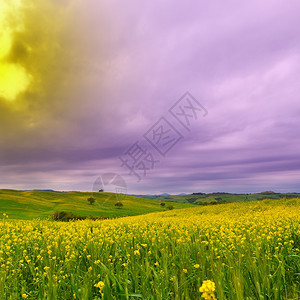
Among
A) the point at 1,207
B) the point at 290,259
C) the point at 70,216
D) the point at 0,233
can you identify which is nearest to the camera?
the point at 290,259

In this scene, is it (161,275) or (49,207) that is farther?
(49,207)

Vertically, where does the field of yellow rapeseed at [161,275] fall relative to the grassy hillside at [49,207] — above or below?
above

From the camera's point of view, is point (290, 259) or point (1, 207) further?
point (1, 207)

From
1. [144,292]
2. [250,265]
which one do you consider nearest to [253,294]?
[250,265]

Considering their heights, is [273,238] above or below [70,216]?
above

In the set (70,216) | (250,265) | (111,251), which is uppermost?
(250,265)

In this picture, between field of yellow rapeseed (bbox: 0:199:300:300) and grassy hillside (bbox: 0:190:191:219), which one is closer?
field of yellow rapeseed (bbox: 0:199:300:300)

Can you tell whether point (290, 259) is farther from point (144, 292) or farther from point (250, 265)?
point (144, 292)

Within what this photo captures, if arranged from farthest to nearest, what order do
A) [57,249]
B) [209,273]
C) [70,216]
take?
[70,216] → [57,249] → [209,273]

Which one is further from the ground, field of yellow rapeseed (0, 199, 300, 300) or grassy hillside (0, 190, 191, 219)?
field of yellow rapeseed (0, 199, 300, 300)

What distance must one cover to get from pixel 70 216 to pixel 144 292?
99.2ft

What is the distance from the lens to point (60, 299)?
12.2 ft

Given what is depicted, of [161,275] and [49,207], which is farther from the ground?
[161,275]

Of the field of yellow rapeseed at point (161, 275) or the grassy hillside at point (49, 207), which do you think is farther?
the grassy hillside at point (49, 207)
